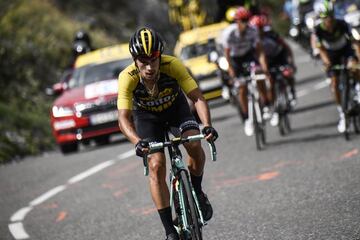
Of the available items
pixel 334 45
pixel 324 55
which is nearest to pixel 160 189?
pixel 324 55

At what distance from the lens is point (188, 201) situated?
6.55m

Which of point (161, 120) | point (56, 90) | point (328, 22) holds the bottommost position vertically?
point (56, 90)

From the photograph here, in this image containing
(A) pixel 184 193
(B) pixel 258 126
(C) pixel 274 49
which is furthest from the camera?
(C) pixel 274 49

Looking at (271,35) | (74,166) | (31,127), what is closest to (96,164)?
(74,166)

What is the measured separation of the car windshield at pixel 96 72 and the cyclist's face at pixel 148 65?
11.2 metres

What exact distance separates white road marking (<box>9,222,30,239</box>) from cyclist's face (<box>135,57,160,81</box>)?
337 centimetres

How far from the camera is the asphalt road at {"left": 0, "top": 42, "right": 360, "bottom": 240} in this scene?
327 inches

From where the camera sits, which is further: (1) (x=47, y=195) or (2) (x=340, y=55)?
(2) (x=340, y=55)

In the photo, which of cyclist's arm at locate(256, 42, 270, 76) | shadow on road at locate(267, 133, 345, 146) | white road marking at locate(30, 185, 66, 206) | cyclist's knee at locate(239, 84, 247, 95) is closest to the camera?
white road marking at locate(30, 185, 66, 206)

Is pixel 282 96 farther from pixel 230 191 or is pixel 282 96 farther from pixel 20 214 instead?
pixel 20 214

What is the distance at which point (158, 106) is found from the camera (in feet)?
23.8

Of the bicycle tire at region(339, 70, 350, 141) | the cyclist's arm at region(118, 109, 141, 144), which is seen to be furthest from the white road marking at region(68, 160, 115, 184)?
the cyclist's arm at region(118, 109, 141, 144)

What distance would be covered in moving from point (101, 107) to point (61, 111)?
838 mm

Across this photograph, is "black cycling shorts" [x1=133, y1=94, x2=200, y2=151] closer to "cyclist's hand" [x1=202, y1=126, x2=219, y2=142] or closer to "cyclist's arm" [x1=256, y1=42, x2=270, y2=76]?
"cyclist's hand" [x1=202, y1=126, x2=219, y2=142]
